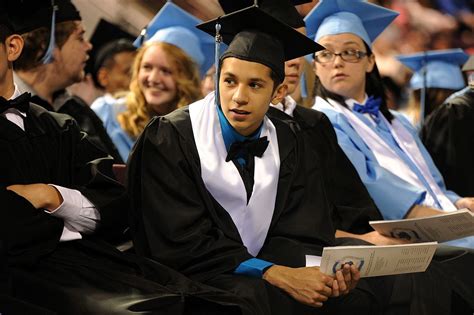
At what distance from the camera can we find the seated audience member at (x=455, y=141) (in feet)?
18.8

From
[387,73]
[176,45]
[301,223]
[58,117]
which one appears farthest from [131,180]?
[387,73]

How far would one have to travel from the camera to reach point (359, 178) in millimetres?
4645

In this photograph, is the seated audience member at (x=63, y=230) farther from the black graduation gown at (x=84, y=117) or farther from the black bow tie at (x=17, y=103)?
the black graduation gown at (x=84, y=117)

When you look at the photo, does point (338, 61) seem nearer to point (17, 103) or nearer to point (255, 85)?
point (255, 85)

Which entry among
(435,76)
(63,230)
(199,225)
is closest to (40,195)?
(63,230)

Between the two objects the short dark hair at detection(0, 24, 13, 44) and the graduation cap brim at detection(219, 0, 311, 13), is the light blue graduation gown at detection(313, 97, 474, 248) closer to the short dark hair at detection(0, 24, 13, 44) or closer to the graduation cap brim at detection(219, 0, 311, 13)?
the graduation cap brim at detection(219, 0, 311, 13)

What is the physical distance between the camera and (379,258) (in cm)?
321

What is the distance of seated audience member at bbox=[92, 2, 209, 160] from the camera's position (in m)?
5.64

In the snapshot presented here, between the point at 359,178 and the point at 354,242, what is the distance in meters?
0.65

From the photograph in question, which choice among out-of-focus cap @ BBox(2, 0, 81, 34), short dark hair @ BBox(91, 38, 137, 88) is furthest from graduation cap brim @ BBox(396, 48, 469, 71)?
out-of-focus cap @ BBox(2, 0, 81, 34)

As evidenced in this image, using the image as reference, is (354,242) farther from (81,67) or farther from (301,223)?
(81,67)

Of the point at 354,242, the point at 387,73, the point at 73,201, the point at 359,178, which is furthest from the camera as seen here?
the point at 387,73

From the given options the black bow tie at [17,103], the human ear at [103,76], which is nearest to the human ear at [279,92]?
the black bow tie at [17,103]

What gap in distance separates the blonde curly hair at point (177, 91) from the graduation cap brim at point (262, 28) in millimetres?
1949
